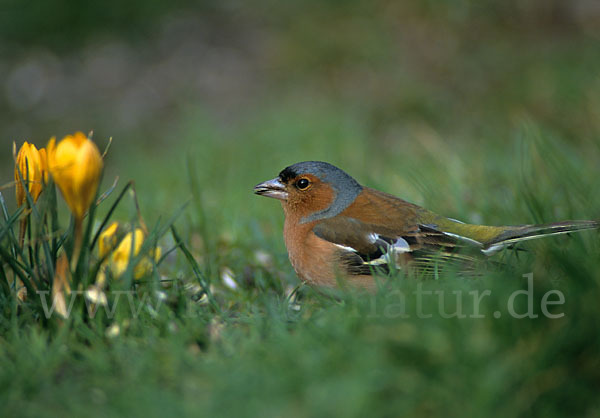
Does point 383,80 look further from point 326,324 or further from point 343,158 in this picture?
point 326,324

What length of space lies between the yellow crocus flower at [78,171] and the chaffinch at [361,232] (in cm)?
107

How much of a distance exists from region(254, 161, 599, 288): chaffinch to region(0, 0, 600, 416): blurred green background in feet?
0.57

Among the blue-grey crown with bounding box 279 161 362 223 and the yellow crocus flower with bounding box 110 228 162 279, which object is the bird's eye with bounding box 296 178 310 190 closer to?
the blue-grey crown with bounding box 279 161 362 223

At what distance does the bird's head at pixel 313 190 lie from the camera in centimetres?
348

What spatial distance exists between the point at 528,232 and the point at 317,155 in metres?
3.34

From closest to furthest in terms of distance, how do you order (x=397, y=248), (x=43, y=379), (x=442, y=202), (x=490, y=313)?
1. (x=490, y=313)
2. (x=43, y=379)
3. (x=397, y=248)
4. (x=442, y=202)

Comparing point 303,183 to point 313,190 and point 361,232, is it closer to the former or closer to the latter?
point 313,190

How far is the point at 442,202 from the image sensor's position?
169 inches

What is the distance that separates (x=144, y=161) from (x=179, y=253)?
3617 mm

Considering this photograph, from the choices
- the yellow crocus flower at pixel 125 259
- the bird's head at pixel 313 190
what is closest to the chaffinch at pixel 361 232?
the bird's head at pixel 313 190

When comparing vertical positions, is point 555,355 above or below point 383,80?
below

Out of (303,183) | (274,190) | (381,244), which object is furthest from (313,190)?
(381,244)

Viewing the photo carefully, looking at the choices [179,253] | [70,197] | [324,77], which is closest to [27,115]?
[324,77]

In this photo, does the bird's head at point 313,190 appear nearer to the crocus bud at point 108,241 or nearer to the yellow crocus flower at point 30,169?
the crocus bud at point 108,241
